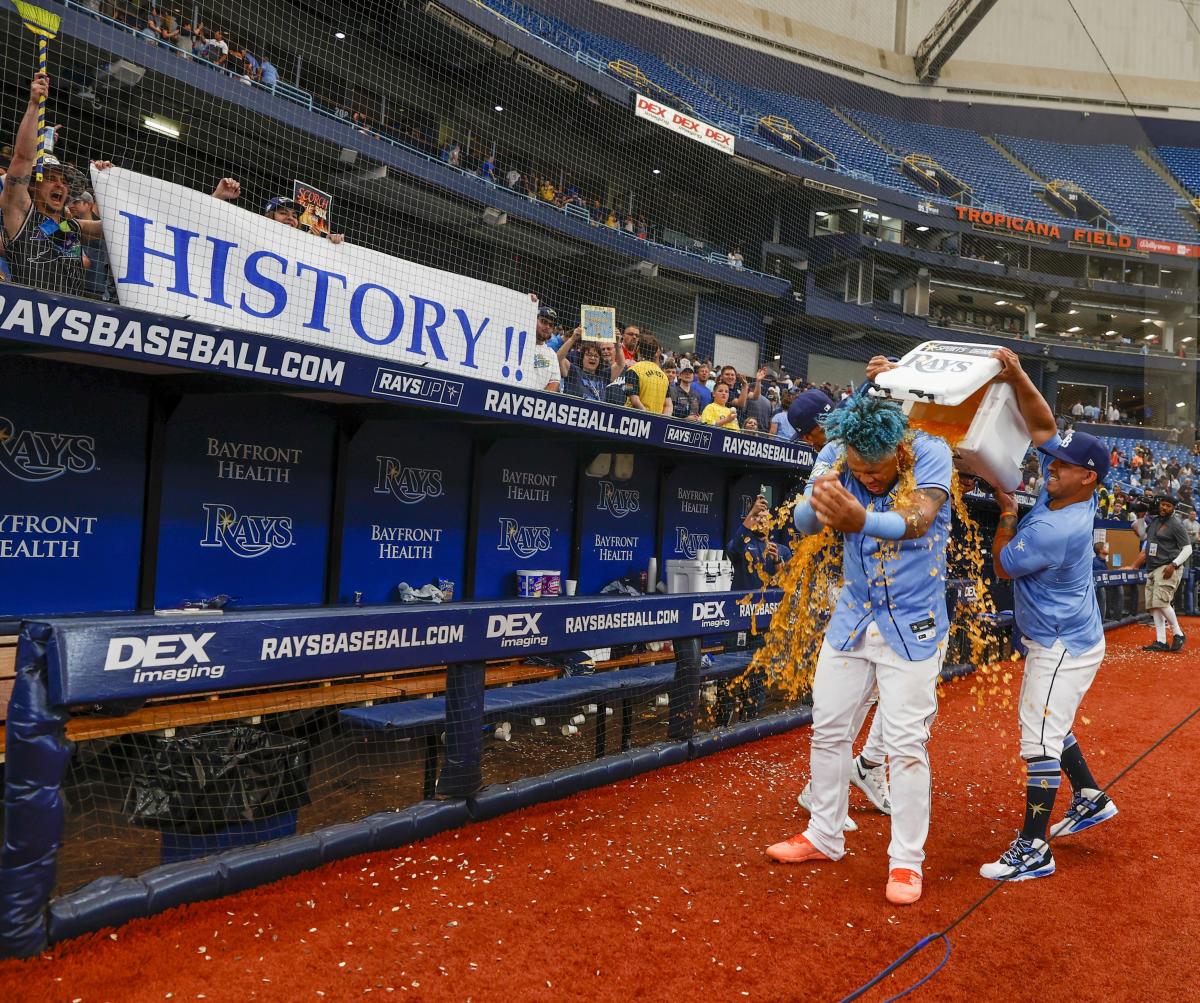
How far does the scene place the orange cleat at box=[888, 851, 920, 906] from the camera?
10.1 ft

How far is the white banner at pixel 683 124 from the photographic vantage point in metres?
18.6

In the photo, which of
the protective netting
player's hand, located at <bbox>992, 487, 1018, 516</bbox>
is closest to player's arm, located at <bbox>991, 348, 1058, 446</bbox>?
player's hand, located at <bbox>992, 487, 1018, 516</bbox>

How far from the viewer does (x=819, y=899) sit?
3139mm

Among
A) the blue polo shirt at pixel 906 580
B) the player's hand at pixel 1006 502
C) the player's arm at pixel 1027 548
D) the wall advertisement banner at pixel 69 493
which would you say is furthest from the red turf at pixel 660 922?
the wall advertisement banner at pixel 69 493

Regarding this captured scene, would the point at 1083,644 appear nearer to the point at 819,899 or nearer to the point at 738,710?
the point at 819,899

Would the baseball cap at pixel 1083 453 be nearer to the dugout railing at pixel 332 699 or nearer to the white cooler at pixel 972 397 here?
the white cooler at pixel 972 397

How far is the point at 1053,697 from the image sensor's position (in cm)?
361

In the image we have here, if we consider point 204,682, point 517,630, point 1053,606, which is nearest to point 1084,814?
point 1053,606

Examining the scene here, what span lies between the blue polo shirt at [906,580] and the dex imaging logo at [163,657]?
2.20 m

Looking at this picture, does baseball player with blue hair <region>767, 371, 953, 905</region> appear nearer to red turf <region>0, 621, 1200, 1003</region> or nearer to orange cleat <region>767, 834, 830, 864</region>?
orange cleat <region>767, 834, 830, 864</region>

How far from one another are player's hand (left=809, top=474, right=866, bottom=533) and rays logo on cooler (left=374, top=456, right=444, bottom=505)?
4.05 metres

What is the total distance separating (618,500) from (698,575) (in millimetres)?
1010

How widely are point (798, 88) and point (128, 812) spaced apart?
30.4 m

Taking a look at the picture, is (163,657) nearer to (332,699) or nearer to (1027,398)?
(332,699)
